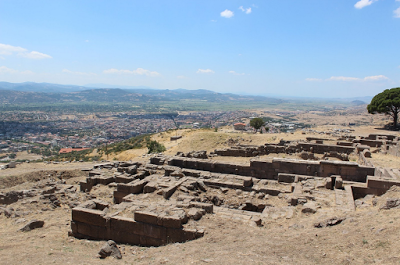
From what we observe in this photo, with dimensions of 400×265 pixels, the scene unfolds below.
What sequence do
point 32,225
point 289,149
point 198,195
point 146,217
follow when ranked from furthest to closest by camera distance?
point 289,149, point 198,195, point 32,225, point 146,217

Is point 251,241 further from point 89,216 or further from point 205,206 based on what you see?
point 89,216

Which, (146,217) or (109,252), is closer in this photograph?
(109,252)

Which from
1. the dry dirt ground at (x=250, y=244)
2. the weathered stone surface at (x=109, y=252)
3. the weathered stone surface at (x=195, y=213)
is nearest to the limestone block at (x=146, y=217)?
the dry dirt ground at (x=250, y=244)

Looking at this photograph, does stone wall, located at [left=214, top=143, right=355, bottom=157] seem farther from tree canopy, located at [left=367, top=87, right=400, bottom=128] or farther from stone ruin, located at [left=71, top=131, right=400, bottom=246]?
tree canopy, located at [left=367, top=87, right=400, bottom=128]

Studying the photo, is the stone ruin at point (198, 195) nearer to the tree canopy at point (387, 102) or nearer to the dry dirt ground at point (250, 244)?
the dry dirt ground at point (250, 244)

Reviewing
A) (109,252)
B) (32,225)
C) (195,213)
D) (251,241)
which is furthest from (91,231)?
(251,241)

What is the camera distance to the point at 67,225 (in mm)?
11242

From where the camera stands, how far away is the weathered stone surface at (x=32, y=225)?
10.5 m

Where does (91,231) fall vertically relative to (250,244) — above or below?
below

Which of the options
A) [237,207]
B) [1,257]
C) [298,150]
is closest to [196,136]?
[298,150]

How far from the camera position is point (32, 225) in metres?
10.7

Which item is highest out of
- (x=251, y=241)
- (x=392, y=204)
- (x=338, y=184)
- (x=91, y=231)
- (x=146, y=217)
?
(x=392, y=204)

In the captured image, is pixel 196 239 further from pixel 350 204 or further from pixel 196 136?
pixel 196 136

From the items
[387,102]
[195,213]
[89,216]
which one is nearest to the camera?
[195,213]
